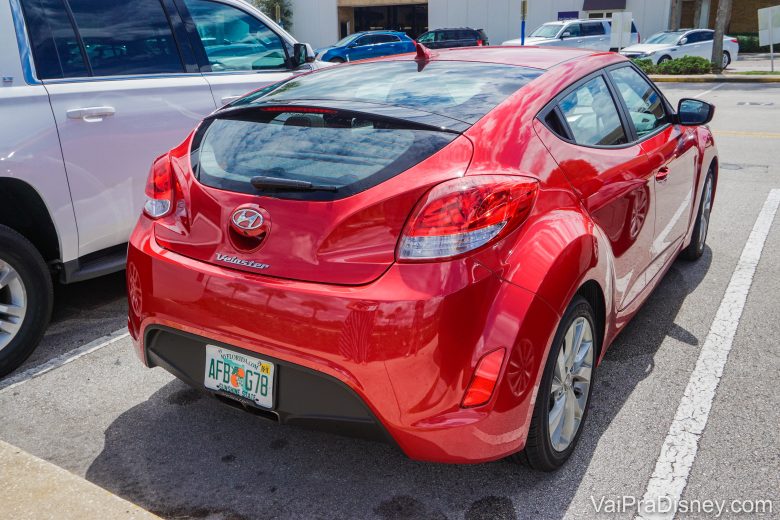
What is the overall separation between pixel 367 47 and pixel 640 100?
23385 millimetres

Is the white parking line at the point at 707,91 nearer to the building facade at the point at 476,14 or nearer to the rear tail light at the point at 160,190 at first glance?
the building facade at the point at 476,14

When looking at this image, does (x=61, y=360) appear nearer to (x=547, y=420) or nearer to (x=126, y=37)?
(x=126, y=37)

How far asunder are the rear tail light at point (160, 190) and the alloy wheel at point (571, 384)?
5.24ft

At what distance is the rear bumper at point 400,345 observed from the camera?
2.22 meters

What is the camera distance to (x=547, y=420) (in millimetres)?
2570

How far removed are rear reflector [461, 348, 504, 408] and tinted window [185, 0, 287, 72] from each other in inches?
133

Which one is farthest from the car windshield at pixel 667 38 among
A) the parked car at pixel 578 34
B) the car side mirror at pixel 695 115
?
the car side mirror at pixel 695 115

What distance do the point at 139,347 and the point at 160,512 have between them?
634 millimetres

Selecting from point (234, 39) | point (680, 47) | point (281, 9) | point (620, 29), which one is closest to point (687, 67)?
point (620, 29)

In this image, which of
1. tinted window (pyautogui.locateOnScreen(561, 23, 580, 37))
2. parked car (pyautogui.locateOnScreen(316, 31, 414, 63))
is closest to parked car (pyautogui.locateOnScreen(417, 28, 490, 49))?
parked car (pyautogui.locateOnScreen(316, 31, 414, 63))

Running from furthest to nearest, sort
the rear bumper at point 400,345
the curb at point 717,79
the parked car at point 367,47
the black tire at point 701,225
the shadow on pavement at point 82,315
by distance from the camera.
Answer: the parked car at point 367,47 → the curb at point 717,79 → the black tire at point 701,225 → the shadow on pavement at point 82,315 → the rear bumper at point 400,345

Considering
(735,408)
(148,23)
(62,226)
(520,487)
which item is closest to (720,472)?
(735,408)

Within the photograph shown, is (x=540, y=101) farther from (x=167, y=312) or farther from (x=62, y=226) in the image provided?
(x=62, y=226)

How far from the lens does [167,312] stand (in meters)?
2.62
